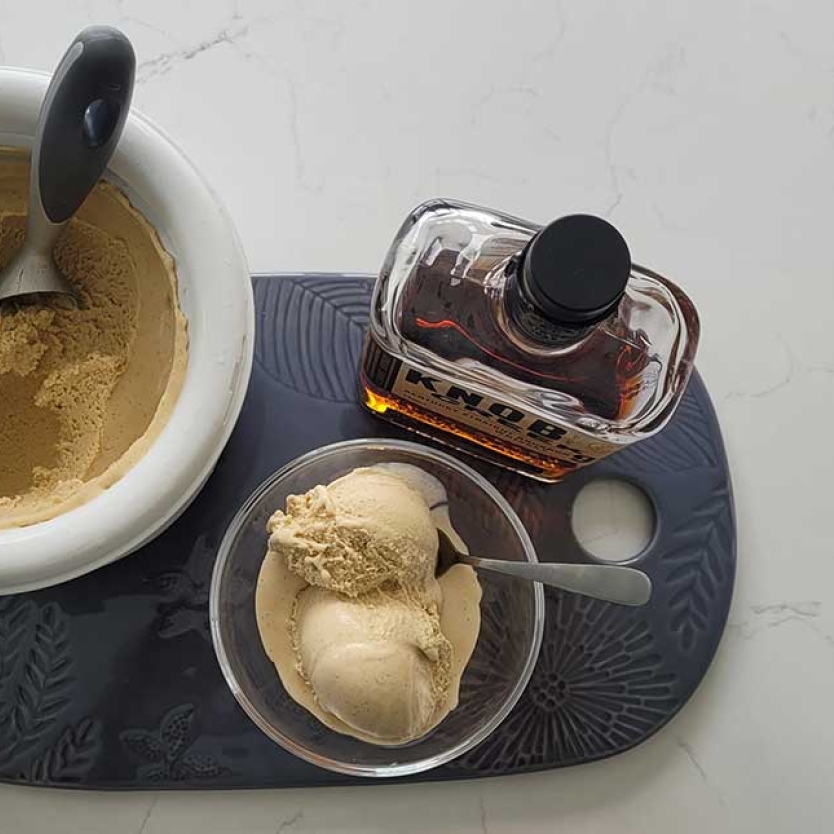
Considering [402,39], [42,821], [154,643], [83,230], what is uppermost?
[402,39]

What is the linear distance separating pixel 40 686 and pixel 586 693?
0.43 meters

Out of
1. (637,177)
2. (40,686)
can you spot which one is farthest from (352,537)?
(637,177)

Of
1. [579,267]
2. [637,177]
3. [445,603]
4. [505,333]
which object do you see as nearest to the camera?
[579,267]

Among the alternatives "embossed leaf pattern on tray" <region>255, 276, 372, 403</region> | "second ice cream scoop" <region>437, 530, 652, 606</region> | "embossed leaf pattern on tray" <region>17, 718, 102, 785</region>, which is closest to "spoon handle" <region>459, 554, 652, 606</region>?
"second ice cream scoop" <region>437, 530, 652, 606</region>

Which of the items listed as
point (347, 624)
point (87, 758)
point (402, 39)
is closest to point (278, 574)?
point (347, 624)

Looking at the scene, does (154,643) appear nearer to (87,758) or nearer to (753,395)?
(87,758)

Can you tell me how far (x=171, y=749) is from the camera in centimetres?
78

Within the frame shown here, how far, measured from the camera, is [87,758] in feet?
2.55

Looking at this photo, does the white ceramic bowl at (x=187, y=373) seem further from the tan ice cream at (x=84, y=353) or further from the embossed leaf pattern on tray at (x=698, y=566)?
the embossed leaf pattern on tray at (x=698, y=566)

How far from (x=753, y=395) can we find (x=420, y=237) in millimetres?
356

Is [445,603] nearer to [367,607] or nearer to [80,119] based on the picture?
[367,607]

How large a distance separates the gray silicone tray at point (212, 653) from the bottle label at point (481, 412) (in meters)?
0.06

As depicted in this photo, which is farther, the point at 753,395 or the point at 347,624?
the point at 753,395

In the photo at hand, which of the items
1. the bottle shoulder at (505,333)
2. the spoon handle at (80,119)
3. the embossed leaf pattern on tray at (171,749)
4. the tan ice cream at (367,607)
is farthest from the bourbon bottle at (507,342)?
the embossed leaf pattern on tray at (171,749)
